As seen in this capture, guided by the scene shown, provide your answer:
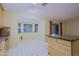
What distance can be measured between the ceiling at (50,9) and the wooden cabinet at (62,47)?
0.40 meters

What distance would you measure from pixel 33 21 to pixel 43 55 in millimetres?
584

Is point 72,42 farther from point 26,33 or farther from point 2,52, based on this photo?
point 2,52

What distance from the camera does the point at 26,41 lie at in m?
1.76

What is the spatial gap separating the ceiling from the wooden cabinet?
1.31ft

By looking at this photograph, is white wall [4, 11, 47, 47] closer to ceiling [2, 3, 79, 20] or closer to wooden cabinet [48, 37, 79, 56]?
ceiling [2, 3, 79, 20]

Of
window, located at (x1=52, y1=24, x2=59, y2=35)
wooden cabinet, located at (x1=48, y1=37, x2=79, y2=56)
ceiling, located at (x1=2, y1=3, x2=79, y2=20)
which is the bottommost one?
wooden cabinet, located at (x1=48, y1=37, x2=79, y2=56)

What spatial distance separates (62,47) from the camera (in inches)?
66.1

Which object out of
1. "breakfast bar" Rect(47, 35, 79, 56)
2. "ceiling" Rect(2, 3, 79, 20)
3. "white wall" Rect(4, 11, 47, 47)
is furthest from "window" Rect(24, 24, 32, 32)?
"breakfast bar" Rect(47, 35, 79, 56)

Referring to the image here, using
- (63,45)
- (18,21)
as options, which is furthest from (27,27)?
(63,45)

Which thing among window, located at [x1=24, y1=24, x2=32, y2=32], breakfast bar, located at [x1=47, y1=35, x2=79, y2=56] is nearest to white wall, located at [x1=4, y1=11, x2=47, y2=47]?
window, located at [x1=24, y1=24, x2=32, y2=32]

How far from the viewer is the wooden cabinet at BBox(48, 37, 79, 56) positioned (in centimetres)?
157

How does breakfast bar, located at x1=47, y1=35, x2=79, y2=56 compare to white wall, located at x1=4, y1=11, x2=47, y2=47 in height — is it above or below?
below

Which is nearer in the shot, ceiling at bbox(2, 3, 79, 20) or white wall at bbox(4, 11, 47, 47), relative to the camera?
ceiling at bbox(2, 3, 79, 20)

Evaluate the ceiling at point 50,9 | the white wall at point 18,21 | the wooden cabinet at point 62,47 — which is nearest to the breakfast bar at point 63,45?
the wooden cabinet at point 62,47
